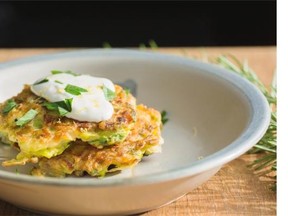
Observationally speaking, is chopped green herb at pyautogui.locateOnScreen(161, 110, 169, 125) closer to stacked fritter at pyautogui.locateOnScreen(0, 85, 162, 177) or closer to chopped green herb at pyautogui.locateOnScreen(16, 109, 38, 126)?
stacked fritter at pyautogui.locateOnScreen(0, 85, 162, 177)

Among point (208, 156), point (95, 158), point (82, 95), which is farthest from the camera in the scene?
point (82, 95)

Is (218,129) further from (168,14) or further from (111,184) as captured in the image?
(168,14)

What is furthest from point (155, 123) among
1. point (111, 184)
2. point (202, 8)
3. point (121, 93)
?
point (202, 8)

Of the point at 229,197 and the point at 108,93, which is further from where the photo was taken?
the point at 108,93

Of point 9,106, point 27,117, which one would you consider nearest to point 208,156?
point 27,117

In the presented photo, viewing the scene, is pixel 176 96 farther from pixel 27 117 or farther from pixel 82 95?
pixel 27 117

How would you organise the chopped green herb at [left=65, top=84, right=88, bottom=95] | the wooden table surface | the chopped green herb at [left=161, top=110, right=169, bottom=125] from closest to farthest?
the wooden table surface
the chopped green herb at [left=65, top=84, right=88, bottom=95]
the chopped green herb at [left=161, top=110, right=169, bottom=125]

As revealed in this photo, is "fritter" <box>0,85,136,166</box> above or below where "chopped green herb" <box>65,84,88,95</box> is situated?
below

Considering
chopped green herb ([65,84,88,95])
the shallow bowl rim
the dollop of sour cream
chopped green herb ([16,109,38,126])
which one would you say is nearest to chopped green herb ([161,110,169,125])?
the shallow bowl rim
